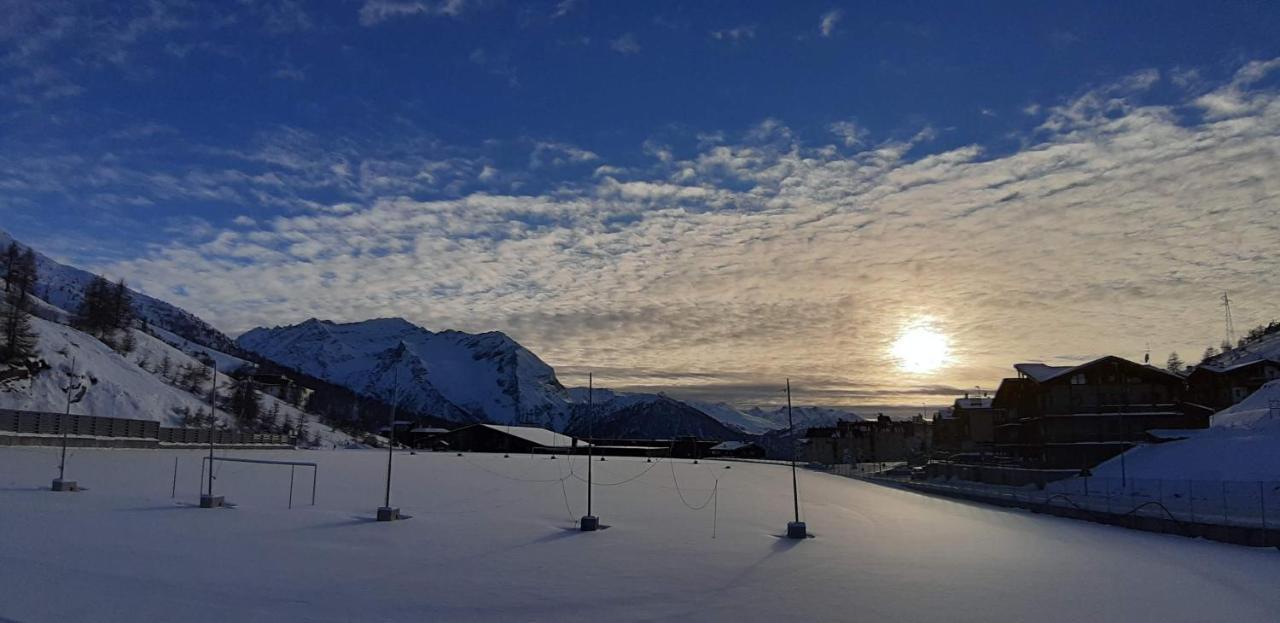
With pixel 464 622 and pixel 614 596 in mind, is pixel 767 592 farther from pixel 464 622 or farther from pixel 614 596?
pixel 464 622

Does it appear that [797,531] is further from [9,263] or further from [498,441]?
[9,263]

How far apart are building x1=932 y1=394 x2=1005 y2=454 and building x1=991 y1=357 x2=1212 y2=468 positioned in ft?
63.3

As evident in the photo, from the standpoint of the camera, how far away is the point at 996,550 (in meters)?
29.2

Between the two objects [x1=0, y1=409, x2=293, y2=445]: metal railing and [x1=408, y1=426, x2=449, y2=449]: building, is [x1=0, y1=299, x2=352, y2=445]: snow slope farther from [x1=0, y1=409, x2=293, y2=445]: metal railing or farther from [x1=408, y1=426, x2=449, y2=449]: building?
[x1=408, y1=426, x2=449, y2=449]: building

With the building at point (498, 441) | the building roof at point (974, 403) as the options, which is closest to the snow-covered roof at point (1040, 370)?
the building roof at point (974, 403)

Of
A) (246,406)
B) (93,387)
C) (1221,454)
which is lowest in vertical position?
(1221,454)

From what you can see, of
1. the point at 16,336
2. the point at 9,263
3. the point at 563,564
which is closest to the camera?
the point at 563,564

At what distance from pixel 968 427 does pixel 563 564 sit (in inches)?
4472

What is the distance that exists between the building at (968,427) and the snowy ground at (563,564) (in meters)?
68.6

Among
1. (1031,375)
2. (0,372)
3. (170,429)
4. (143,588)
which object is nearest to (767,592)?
(143,588)

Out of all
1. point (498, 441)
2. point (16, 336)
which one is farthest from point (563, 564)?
point (498, 441)

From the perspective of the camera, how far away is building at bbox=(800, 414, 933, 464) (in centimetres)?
15288

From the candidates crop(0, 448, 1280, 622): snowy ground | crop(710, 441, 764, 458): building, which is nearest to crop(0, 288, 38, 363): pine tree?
crop(0, 448, 1280, 622): snowy ground

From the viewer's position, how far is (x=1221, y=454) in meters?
57.3
